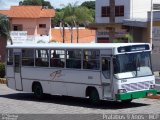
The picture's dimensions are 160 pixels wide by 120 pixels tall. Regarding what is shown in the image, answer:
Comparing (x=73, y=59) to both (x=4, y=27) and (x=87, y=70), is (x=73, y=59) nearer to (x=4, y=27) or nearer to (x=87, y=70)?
(x=87, y=70)

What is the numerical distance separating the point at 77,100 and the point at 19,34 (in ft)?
88.8

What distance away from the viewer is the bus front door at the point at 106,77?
1808 centimetres

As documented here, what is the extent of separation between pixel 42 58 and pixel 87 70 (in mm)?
3048

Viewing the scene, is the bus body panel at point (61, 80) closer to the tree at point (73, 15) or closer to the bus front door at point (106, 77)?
the bus front door at point (106, 77)

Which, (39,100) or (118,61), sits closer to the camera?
(118,61)

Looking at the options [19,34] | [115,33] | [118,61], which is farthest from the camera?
[115,33]

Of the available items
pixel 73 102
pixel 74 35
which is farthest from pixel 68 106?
pixel 74 35

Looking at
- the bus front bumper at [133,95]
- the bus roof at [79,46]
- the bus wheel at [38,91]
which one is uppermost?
the bus roof at [79,46]

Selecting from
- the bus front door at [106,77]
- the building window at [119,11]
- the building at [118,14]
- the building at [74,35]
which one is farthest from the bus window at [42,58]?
the building at [74,35]

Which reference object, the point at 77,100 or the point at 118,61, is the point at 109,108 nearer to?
the point at 118,61

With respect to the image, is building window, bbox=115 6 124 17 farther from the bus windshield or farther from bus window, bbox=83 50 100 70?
the bus windshield

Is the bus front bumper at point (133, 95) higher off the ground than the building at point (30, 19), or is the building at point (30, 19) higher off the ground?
the building at point (30, 19)

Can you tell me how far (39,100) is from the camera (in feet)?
70.9

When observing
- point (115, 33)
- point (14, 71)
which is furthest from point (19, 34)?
point (14, 71)
